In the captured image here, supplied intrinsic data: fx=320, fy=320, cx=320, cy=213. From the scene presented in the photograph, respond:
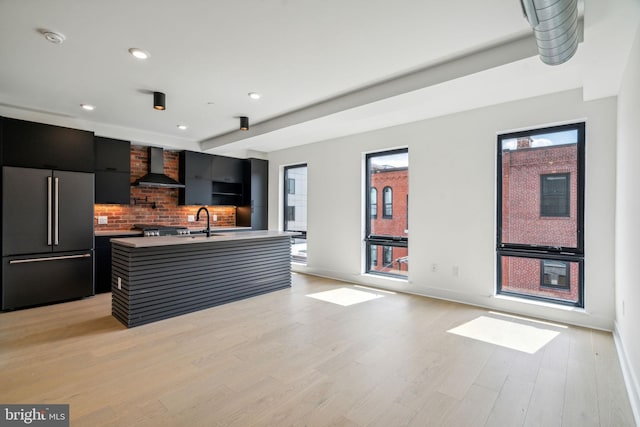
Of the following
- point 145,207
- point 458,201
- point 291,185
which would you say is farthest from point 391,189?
point 145,207

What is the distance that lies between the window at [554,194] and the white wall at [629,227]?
55cm

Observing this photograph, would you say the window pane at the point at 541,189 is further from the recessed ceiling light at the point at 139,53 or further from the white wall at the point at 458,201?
the recessed ceiling light at the point at 139,53

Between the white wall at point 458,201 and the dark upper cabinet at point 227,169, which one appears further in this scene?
the dark upper cabinet at point 227,169

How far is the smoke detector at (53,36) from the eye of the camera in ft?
8.07

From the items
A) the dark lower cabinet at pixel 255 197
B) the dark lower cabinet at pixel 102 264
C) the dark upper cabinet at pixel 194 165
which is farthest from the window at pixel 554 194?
the dark lower cabinet at pixel 102 264

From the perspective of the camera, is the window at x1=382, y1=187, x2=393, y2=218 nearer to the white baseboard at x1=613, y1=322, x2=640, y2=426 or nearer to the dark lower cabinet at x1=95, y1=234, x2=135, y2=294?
the white baseboard at x1=613, y1=322, x2=640, y2=426

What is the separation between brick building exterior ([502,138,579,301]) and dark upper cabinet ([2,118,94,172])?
5.65m

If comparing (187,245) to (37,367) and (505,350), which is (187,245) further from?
(505,350)

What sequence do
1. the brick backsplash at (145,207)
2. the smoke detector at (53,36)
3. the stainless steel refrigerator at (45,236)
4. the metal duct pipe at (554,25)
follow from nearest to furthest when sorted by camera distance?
the metal duct pipe at (554,25), the smoke detector at (53,36), the stainless steel refrigerator at (45,236), the brick backsplash at (145,207)

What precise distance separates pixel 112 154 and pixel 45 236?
5.14 ft

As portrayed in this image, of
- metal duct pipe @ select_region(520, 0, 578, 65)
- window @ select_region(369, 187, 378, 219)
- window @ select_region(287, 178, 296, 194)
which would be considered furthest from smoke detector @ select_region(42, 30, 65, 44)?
window @ select_region(287, 178, 296, 194)

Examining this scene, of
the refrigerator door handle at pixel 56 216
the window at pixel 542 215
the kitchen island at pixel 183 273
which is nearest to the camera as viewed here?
the kitchen island at pixel 183 273

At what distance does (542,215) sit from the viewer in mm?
3809

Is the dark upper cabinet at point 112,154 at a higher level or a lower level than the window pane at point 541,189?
higher
